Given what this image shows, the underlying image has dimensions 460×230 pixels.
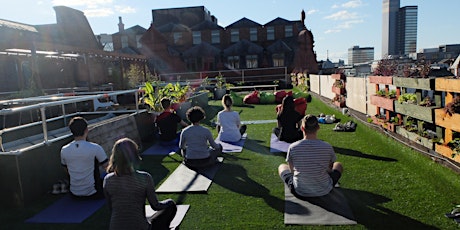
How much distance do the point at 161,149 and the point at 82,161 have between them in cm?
359

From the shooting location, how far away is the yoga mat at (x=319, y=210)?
415cm

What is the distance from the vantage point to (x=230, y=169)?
664 cm

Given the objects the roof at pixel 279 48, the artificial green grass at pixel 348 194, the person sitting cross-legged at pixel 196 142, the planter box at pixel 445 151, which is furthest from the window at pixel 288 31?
the planter box at pixel 445 151

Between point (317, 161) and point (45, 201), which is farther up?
point (317, 161)

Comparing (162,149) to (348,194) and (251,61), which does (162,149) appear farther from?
(251,61)

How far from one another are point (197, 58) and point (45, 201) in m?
36.3

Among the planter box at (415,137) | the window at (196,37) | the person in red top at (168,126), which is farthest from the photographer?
the window at (196,37)

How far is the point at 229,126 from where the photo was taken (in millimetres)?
8852

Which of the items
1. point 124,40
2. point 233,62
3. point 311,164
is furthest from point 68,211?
point 124,40

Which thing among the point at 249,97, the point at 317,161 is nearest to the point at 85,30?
the point at 249,97

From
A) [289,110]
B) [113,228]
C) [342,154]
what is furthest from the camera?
[289,110]

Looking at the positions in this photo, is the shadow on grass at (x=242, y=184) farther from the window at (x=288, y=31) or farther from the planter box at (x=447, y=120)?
the window at (x=288, y=31)

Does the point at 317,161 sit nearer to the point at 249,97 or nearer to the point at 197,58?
the point at 249,97

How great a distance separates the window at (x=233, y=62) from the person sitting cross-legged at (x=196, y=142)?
34.7m
